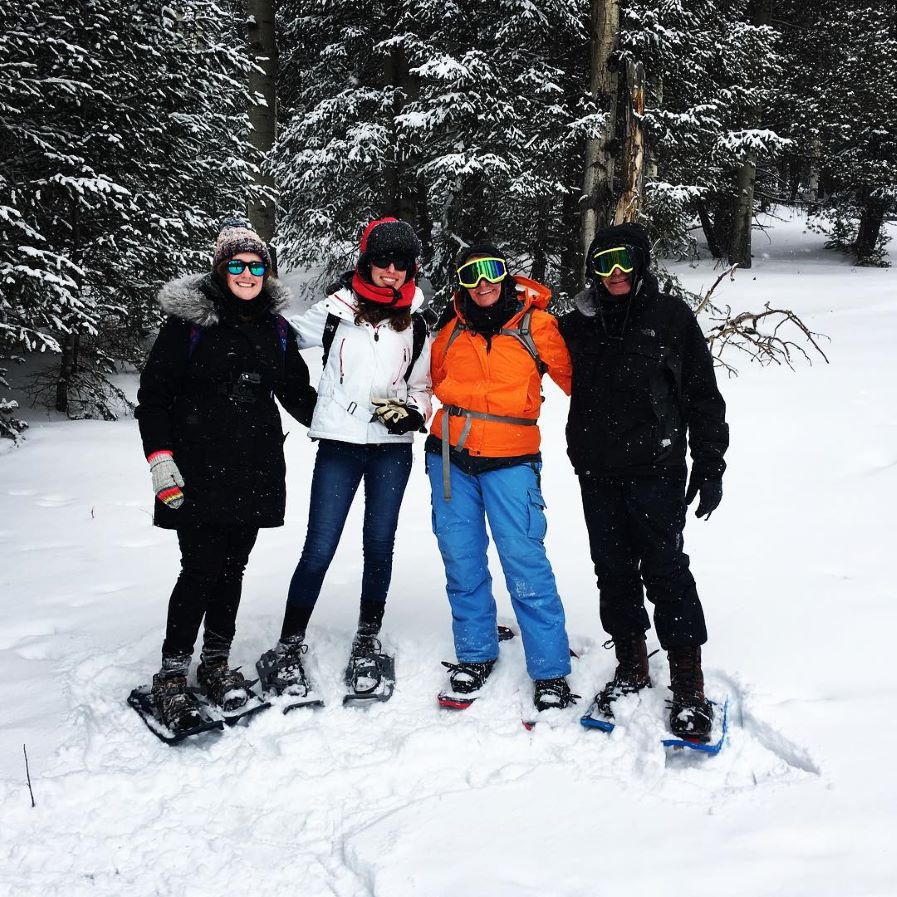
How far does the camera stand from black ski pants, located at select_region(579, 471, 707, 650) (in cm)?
330

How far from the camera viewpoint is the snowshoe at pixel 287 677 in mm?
3629

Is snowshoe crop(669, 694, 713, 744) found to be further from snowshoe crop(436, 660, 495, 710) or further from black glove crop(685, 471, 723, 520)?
snowshoe crop(436, 660, 495, 710)

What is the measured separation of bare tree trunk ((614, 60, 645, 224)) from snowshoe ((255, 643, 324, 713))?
218 inches

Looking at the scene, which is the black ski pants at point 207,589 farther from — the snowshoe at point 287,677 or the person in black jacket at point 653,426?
the person in black jacket at point 653,426

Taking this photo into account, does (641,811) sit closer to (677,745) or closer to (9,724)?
(677,745)

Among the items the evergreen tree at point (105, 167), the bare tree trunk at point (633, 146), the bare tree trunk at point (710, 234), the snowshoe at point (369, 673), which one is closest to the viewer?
the snowshoe at point (369, 673)

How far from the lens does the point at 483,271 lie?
3.45m

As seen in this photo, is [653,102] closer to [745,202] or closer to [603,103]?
[603,103]

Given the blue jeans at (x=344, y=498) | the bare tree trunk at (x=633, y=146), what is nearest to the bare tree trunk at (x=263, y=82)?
the bare tree trunk at (x=633, y=146)

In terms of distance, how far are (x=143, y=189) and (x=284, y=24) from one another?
8.67 meters

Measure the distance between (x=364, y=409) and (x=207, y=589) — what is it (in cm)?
113

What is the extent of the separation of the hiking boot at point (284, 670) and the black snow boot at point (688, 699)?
173 centimetres

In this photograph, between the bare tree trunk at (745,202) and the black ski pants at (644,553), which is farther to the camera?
the bare tree trunk at (745,202)

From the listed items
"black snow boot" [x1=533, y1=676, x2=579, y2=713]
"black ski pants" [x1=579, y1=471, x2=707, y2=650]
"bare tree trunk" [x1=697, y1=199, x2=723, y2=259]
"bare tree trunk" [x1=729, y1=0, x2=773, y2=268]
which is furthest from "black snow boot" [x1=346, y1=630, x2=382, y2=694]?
"bare tree trunk" [x1=697, y1=199, x2=723, y2=259]
